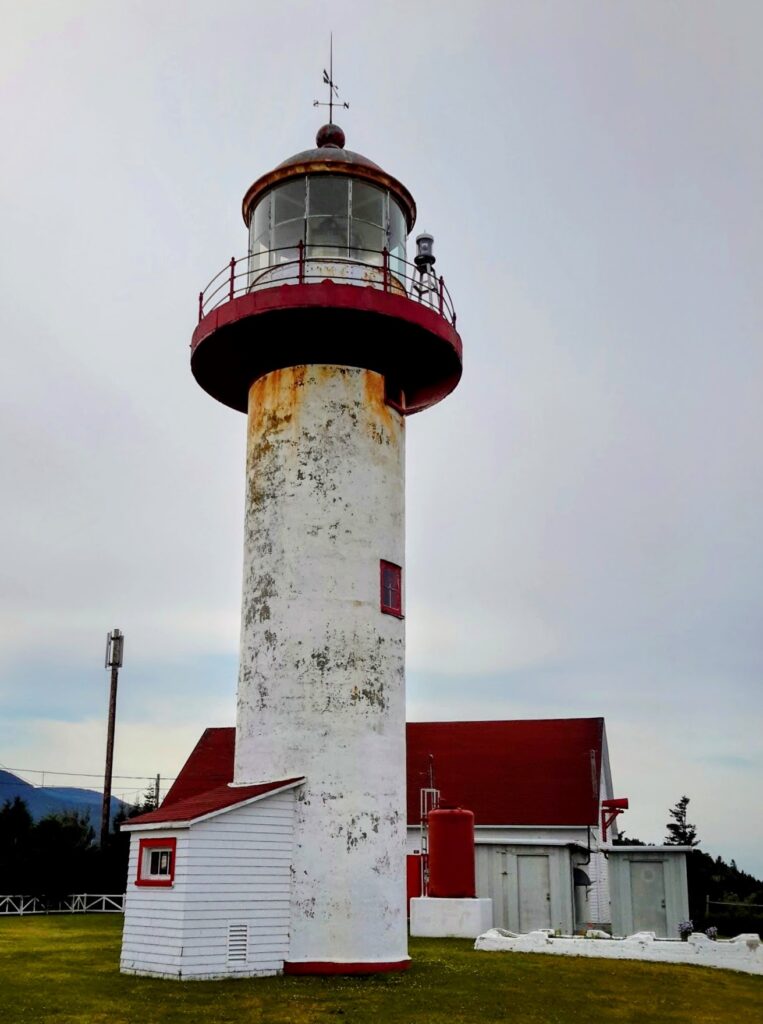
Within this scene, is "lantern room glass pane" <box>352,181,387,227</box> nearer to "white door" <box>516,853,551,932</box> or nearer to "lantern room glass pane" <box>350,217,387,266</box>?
"lantern room glass pane" <box>350,217,387,266</box>

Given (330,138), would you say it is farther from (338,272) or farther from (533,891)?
(533,891)

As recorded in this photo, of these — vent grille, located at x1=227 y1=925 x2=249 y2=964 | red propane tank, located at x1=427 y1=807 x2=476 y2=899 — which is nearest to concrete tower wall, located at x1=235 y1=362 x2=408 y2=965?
vent grille, located at x1=227 y1=925 x2=249 y2=964

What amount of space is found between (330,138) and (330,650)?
31.1 ft

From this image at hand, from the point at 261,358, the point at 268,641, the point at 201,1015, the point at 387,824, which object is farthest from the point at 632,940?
the point at 261,358

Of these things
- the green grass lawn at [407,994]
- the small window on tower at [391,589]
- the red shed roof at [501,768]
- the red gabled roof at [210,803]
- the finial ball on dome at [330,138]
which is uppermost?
the finial ball on dome at [330,138]

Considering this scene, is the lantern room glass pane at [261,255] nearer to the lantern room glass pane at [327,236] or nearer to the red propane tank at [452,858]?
the lantern room glass pane at [327,236]

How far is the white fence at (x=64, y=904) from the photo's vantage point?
1117 inches

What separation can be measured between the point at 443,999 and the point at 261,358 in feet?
34.7

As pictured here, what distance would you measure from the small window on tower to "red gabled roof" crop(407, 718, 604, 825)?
48.8 feet

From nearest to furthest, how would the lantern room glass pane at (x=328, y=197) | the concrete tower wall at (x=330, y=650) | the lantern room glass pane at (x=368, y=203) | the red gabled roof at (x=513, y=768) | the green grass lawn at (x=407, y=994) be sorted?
the green grass lawn at (x=407, y=994), the concrete tower wall at (x=330, y=650), the lantern room glass pane at (x=328, y=197), the lantern room glass pane at (x=368, y=203), the red gabled roof at (x=513, y=768)

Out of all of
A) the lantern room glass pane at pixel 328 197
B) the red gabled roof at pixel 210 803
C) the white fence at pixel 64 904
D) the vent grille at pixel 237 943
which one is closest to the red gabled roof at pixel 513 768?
the white fence at pixel 64 904

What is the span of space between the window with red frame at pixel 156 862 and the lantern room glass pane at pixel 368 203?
1094 centimetres

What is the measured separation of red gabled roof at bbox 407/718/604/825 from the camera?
30250 mm

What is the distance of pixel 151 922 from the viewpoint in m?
14.6
